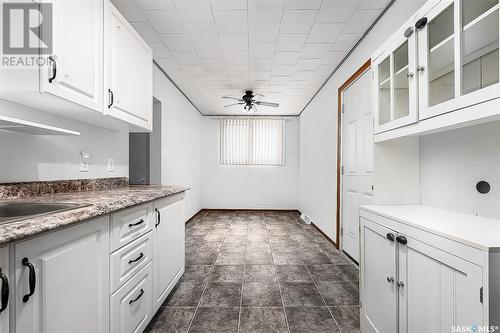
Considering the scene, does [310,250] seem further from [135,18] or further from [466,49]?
[135,18]

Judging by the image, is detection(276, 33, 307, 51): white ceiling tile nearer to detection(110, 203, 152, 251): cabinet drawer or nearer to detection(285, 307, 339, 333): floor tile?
detection(110, 203, 152, 251): cabinet drawer

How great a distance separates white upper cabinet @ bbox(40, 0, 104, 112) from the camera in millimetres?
1134

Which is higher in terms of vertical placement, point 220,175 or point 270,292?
point 220,175

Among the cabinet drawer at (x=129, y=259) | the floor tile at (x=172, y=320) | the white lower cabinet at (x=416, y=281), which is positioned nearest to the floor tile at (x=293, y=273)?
the white lower cabinet at (x=416, y=281)

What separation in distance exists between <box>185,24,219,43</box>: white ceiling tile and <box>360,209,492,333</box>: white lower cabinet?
235 cm

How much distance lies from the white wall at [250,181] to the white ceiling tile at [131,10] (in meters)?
3.81

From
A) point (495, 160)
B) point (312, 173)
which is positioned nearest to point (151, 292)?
point (495, 160)

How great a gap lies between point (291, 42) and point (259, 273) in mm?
2705

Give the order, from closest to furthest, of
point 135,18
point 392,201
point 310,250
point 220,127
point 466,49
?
point 466,49 < point 392,201 < point 135,18 < point 310,250 < point 220,127

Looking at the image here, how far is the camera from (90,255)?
1009mm

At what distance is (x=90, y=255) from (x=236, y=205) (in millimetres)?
5033

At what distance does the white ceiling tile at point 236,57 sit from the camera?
2838mm

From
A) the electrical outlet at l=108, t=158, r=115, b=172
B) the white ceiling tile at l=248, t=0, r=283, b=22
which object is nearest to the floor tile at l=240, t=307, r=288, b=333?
the electrical outlet at l=108, t=158, r=115, b=172

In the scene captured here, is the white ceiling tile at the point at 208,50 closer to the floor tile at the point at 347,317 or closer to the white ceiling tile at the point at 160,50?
the white ceiling tile at the point at 160,50
